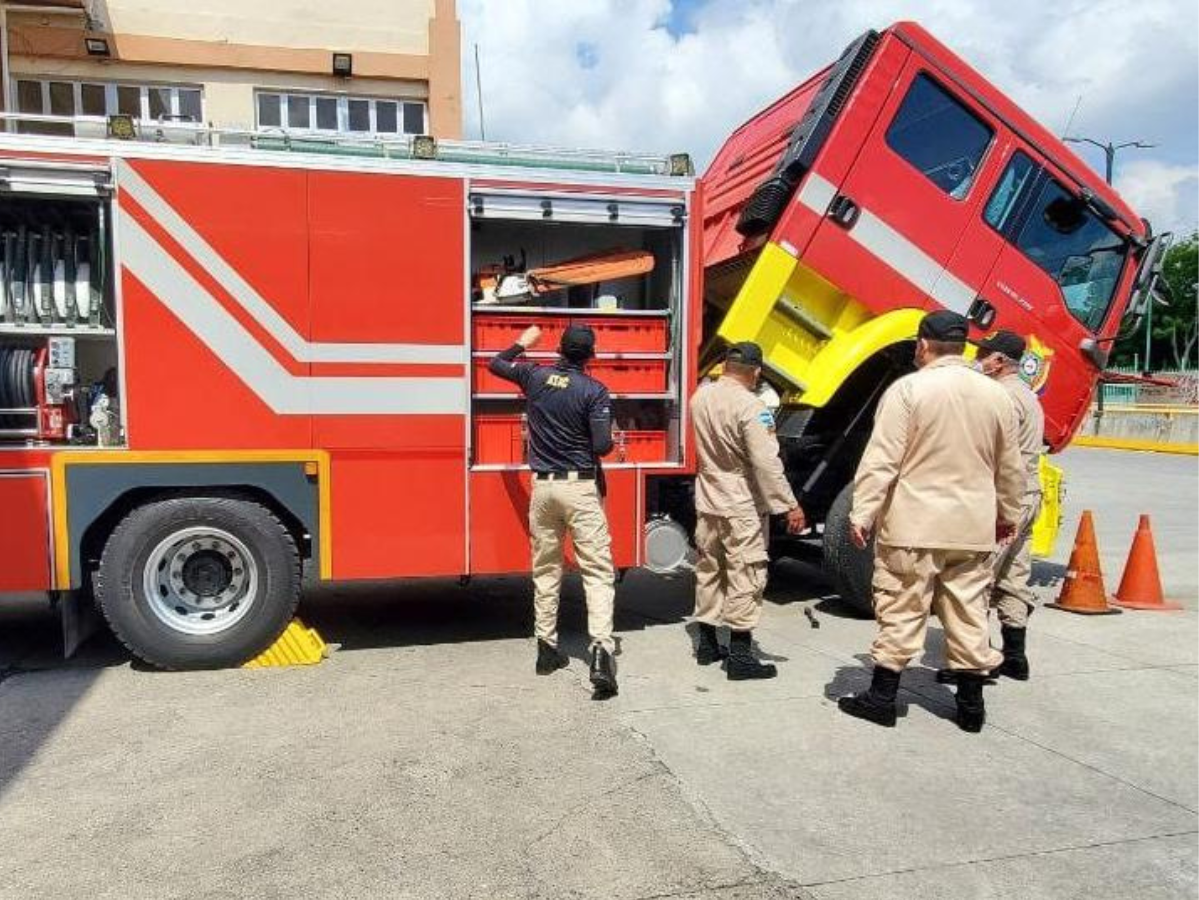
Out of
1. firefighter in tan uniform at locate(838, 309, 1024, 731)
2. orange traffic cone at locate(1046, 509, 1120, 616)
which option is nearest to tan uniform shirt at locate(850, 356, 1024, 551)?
firefighter in tan uniform at locate(838, 309, 1024, 731)

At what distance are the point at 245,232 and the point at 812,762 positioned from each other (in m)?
3.76

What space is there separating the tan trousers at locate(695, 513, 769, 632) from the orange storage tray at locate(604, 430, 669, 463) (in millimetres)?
628

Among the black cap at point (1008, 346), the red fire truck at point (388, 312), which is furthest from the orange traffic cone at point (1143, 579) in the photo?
the black cap at point (1008, 346)

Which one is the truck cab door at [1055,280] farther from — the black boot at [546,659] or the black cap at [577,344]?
the black boot at [546,659]

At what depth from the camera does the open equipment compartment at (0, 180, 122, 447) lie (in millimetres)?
4941

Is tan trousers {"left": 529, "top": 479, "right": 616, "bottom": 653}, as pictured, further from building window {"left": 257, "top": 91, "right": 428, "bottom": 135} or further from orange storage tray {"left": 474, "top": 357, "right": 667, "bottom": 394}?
building window {"left": 257, "top": 91, "right": 428, "bottom": 135}

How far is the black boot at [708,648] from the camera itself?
211 inches

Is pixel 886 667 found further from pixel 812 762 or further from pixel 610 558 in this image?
pixel 610 558

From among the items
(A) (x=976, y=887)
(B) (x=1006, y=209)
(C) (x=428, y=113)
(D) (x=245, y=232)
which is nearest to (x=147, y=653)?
(D) (x=245, y=232)

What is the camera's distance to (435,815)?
11.4 ft

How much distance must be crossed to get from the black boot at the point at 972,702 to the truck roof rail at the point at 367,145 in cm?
323

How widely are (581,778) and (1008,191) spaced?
4.87 metres

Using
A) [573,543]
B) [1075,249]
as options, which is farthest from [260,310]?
[1075,249]

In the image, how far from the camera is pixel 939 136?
629cm
